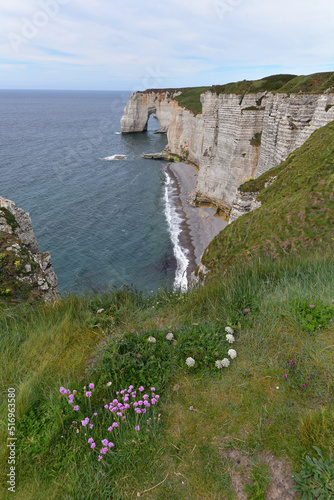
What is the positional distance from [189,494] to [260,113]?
32628 mm

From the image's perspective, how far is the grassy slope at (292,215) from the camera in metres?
11.3

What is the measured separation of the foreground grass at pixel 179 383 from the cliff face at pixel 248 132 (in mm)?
18656

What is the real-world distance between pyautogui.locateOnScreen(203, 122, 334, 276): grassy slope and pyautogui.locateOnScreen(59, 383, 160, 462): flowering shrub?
7.86 m

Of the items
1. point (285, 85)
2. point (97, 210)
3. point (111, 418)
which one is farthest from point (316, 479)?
point (97, 210)

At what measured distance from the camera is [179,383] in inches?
146

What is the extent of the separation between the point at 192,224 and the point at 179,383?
112 ft

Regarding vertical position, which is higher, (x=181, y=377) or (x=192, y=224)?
(x=181, y=377)

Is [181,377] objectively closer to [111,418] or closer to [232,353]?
[232,353]

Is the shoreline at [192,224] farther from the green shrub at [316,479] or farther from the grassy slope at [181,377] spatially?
the green shrub at [316,479]

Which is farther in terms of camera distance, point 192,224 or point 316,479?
point 192,224

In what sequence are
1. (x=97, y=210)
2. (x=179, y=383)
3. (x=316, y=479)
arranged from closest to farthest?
(x=316, y=479), (x=179, y=383), (x=97, y=210)

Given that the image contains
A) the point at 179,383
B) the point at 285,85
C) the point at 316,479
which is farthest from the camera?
the point at 285,85

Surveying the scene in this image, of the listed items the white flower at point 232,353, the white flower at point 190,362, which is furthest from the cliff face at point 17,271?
the white flower at point 232,353

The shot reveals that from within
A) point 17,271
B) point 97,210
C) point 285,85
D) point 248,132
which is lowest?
point 97,210
